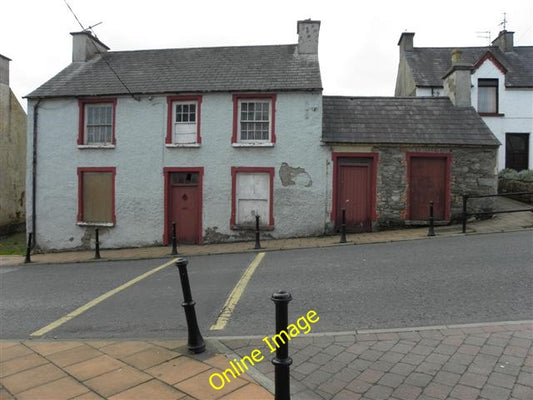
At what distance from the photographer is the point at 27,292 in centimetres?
755

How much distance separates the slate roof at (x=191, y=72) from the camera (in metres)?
14.0

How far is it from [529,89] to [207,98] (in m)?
18.1

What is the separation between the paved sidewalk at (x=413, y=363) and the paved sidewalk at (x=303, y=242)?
707 cm

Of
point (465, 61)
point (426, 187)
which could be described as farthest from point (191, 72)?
point (465, 61)

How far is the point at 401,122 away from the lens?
45.9 ft

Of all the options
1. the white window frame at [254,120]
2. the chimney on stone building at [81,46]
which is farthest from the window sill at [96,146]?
the white window frame at [254,120]

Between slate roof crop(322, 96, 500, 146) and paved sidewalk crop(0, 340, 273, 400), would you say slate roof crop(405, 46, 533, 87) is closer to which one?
slate roof crop(322, 96, 500, 146)

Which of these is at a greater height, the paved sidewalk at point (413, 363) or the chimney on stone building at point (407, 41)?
the chimney on stone building at point (407, 41)

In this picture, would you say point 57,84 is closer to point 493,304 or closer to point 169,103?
point 169,103

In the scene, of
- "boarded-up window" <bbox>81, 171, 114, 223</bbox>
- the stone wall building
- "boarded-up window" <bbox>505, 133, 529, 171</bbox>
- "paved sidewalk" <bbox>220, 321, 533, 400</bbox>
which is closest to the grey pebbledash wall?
the stone wall building

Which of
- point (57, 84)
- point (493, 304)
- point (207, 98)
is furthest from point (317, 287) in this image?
point (57, 84)

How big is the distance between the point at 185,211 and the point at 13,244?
9837 millimetres

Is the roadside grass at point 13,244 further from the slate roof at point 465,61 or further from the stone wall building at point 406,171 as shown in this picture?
the slate roof at point 465,61

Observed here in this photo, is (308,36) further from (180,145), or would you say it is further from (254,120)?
(180,145)
